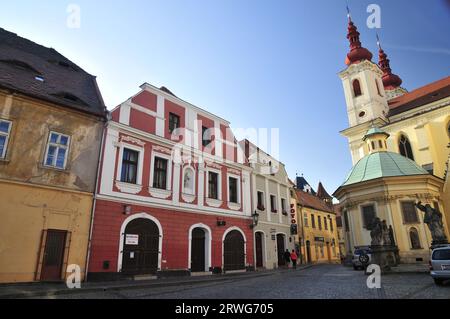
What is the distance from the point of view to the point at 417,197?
2406 cm

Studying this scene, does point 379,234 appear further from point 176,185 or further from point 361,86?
point 361,86

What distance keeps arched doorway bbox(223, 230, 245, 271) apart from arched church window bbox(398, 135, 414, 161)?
2378cm

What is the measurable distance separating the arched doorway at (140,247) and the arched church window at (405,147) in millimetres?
30317

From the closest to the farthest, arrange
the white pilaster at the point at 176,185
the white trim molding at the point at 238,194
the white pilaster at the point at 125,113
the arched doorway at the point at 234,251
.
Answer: the white pilaster at the point at 125,113
the white pilaster at the point at 176,185
the arched doorway at the point at 234,251
the white trim molding at the point at 238,194

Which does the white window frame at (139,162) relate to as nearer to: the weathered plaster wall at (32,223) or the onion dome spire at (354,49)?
the weathered plaster wall at (32,223)

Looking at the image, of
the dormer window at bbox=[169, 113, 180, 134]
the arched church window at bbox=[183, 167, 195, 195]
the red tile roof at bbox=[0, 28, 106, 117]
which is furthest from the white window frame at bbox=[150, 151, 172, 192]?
the red tile roof at bbox=[0, 28, 106, 117]

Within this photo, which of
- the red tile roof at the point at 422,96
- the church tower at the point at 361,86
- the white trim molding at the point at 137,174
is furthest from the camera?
the church tower at the point at 361,86

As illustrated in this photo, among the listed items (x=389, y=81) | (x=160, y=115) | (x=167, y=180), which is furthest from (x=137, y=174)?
(x=389, y=81)

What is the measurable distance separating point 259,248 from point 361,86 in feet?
97.5

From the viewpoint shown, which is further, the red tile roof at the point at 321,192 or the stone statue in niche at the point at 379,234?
the red tile roof at the point at 321,192

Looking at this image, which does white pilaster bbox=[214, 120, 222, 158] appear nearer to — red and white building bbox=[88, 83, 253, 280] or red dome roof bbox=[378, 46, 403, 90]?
red and white building bbox=[88, 83, 253, 280]

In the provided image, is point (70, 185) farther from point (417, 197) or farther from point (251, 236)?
point (417, 197)

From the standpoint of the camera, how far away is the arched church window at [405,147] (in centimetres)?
3405

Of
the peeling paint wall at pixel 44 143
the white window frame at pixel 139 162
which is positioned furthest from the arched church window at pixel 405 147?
the peeling paint wall at pixel 44 143
